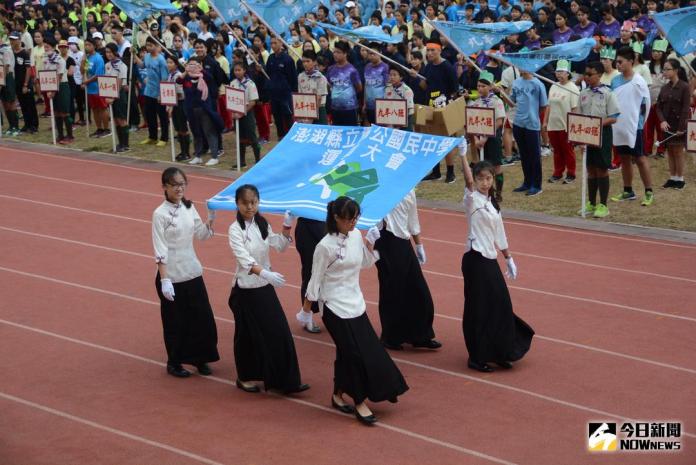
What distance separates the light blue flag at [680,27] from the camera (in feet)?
44.5

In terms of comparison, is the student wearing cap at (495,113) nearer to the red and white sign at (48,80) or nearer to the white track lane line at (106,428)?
the white track lane line at (106,428)

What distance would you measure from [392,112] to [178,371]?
820cm

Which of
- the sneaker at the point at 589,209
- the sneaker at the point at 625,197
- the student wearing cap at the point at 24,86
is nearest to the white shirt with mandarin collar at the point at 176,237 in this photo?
the sneaker at the point at 589,209

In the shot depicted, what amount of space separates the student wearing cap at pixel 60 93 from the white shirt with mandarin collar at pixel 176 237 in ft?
43.2

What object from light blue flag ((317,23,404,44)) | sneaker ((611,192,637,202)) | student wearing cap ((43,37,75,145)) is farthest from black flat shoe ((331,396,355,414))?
student wearing cap ((43,37,75,145))

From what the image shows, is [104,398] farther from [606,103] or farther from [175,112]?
[175,112]

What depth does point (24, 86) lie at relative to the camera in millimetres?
22797

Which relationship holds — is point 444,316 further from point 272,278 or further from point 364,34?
point 364,34

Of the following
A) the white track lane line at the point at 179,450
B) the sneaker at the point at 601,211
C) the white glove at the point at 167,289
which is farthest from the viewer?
the sneaker at the point at 601,211

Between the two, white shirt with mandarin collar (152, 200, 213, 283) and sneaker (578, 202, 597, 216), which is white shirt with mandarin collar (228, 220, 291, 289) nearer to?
white shirt with mandarin collar (152, 200, 213, 283)

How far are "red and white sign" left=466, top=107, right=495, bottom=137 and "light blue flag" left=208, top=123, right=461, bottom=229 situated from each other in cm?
598

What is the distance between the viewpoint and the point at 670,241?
45.7 feet

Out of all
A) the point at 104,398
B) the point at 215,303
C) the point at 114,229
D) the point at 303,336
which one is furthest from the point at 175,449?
the point at 114,229

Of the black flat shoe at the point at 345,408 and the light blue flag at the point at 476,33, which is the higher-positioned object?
the light blue flag at the point at 476,33
